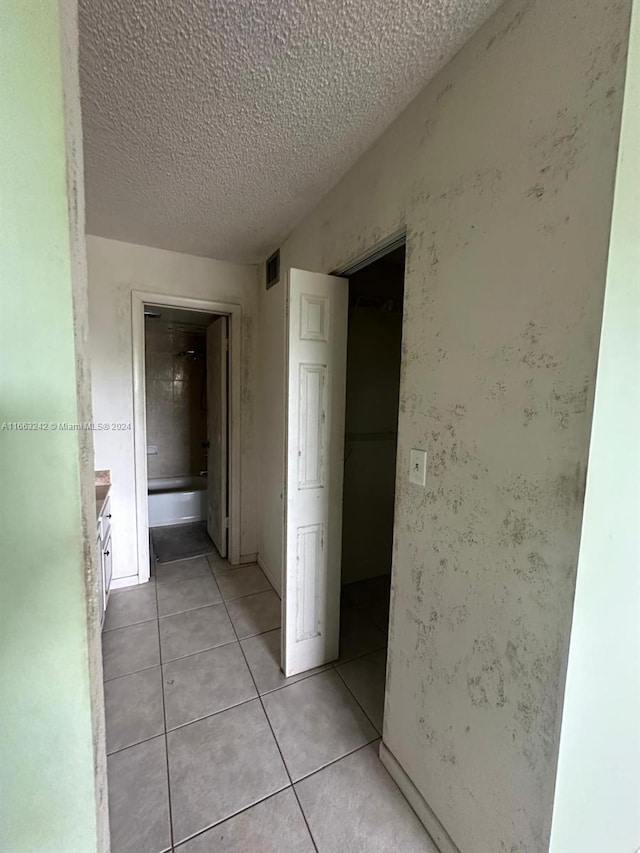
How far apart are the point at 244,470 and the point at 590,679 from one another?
8.11ft

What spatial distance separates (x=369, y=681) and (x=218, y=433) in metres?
2.19

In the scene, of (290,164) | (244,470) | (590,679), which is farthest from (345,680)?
(290,164)

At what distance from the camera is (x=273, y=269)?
252 cm

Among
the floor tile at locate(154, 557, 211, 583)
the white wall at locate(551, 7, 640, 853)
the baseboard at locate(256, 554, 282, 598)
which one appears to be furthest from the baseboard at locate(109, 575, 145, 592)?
the white wall at locate(551, 7, 640, 853)

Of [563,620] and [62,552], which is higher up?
[62,552]

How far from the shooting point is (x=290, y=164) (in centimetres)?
155

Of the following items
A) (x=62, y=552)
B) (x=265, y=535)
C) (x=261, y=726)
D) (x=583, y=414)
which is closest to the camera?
(x=62, y=552)

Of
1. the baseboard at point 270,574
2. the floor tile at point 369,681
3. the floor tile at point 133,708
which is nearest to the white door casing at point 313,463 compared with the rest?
the floor tile at point 369,681

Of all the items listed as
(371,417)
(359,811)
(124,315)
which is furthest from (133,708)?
(124,315)

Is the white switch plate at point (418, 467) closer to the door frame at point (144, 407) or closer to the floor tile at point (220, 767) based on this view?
the floor tile at point (220, 767)

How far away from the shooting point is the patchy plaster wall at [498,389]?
75cm

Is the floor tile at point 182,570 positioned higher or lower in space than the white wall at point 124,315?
lower

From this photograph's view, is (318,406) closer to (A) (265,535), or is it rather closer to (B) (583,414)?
(B) (583,414)

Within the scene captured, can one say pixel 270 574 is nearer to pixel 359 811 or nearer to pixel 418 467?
pixel 359 811
